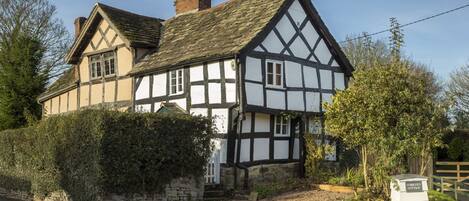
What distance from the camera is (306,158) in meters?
19.3

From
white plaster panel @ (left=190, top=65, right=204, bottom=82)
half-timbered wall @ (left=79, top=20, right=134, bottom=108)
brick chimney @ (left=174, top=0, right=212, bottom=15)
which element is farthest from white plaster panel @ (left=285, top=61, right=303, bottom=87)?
half-timbered wall @ (left=79, top=20, right=134, bottom=108)

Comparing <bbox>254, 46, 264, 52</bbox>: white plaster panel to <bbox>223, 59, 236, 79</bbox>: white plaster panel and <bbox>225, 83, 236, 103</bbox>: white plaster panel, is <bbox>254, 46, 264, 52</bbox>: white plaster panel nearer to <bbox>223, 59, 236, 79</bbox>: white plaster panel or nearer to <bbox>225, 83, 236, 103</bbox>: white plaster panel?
<bbox>223, 59, 236, 79</bbox>: white plaster panel

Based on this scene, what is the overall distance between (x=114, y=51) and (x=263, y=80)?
325 inches

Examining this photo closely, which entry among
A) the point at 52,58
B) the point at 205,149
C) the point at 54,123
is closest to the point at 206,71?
the point at 205,149

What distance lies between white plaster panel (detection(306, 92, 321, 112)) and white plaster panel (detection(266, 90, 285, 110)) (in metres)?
1.50

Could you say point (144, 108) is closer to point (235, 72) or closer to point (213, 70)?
point (213, 70)

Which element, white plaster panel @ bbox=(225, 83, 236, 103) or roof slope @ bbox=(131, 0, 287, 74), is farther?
roof slope @ bbox=(131, 0, 287, 74)

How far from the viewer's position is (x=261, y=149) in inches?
Answer: 741

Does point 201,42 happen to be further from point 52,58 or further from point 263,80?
point 52,58

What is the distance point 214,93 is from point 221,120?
3.77 feet

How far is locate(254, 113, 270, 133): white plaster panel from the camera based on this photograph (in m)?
18.7

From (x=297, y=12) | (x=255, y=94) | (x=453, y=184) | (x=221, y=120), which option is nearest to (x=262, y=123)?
(x=255, y=94)

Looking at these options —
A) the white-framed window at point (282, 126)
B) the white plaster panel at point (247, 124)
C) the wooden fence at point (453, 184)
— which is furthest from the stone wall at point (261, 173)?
the wooden fence at point (453, 184)

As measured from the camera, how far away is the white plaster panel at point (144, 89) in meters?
21.5
